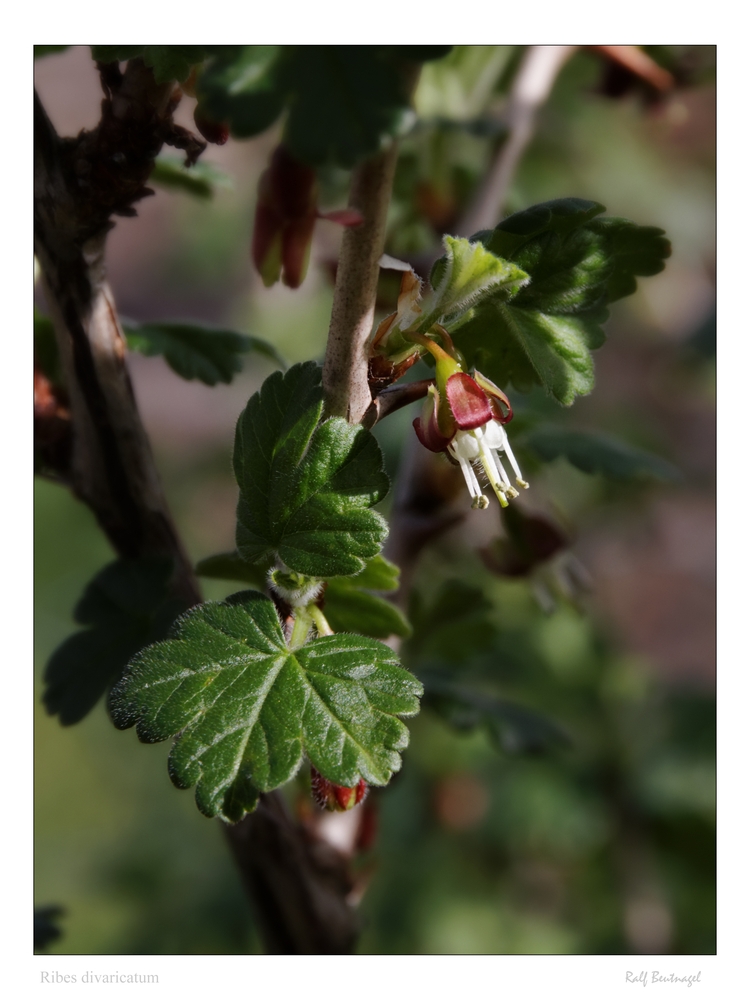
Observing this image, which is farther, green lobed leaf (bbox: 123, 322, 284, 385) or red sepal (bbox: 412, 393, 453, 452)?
green lobed leaf (bbox: 123, 322, 284, 385)

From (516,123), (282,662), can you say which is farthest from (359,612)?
(516,123)

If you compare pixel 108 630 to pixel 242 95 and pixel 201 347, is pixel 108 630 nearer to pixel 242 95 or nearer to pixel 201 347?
pixel 201 347

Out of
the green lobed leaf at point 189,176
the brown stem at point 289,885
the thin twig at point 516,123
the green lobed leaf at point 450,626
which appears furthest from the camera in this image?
the thin twig at point 516,123

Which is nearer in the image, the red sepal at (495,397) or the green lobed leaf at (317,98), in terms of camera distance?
the green lobed leaf at (317,98)

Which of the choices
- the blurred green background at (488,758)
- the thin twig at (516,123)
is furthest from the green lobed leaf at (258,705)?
the thin twig at (516,123)

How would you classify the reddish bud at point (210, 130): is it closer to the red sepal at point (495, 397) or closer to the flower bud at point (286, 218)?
the flower bud at point (286, 218)

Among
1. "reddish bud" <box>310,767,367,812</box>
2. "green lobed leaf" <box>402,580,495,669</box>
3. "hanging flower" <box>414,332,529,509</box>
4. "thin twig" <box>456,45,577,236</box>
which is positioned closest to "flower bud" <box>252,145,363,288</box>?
"hanging flower" <box>414,332,529,509</box>

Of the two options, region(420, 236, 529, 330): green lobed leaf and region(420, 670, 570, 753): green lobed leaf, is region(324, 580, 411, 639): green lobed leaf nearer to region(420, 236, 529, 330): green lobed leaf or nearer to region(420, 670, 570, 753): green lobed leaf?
region(420, 236, 529, 330): green lobed leaf
